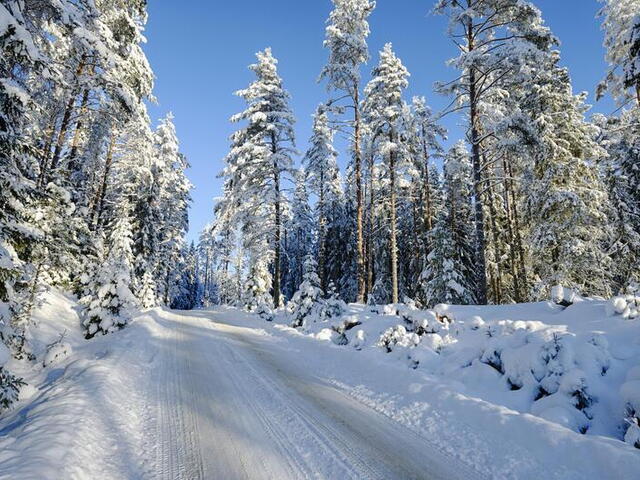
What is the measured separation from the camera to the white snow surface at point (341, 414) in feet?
13.1

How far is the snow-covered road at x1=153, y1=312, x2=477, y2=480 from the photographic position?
4062mm

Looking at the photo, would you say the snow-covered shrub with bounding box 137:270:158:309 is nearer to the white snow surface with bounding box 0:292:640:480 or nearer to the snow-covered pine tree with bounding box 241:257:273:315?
the snow-covered pine tree with bounding box 241:257:273:315

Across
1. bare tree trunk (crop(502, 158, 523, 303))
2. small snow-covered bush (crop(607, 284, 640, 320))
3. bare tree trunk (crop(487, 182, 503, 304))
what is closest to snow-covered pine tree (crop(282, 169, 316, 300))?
bare tree trunk (crop(487, 182, 503, 304))

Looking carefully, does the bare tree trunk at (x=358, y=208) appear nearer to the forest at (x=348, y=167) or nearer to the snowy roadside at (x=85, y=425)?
the forest at (x=348, y=167)

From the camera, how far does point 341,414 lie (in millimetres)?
5762

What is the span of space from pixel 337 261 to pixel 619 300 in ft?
109

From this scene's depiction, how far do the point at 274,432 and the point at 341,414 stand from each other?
1254 millimetres

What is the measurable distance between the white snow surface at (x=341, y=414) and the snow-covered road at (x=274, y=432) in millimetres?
24

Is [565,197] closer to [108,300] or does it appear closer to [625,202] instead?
[625,202]

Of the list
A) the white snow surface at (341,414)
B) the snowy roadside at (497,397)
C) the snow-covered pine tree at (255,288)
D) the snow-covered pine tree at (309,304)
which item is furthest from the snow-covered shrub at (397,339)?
the snow-covered pine tree at (255,288)

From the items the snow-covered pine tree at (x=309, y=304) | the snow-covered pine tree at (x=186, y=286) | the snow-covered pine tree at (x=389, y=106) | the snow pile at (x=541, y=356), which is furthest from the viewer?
the snow-covered pine tree at (x=186, y=286)

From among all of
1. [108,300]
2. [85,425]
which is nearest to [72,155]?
[108,300]

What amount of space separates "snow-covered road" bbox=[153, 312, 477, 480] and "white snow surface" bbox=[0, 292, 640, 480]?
0.08 ft

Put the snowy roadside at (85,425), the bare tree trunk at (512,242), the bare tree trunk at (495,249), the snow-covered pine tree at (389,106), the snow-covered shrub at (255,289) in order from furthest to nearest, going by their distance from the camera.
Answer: the bare tree trunk at (495,249)
the snow-covered shrub at (255,289)
the bare tree trunk at (512,242)
the snow-covered pine tree at (389,106)
the snowy roadside at (85,425)
